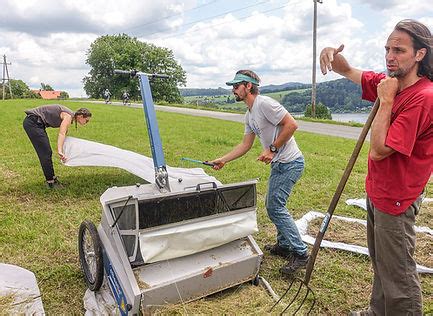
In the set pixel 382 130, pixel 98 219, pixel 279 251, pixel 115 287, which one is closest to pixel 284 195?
pixel 279 251

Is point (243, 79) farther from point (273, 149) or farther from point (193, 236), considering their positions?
point (193, 236)

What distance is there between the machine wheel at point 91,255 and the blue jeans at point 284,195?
1524 mm

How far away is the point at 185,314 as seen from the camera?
2609 mm

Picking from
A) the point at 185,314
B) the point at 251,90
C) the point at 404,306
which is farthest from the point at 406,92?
the point at 185,314

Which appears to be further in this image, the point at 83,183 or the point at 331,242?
the point at 83,183

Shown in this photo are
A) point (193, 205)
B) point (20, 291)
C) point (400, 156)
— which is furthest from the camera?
point (20, 291)

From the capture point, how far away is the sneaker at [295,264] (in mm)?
3514

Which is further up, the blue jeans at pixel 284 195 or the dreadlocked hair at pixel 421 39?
the dreadlocked hair at pixel 421 39

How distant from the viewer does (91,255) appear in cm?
318

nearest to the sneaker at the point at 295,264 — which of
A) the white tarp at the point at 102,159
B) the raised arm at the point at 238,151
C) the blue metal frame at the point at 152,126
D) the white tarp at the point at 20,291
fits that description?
the raised arm at the point at 238,151

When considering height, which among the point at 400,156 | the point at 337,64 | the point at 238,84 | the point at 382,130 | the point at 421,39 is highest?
the point at 421,39

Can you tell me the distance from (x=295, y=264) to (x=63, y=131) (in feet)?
12.4

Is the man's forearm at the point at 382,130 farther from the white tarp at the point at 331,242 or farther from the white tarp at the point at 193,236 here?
the white tarp at the point at 331,242

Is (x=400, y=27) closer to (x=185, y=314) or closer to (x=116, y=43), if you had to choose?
(x=185, y=314)
